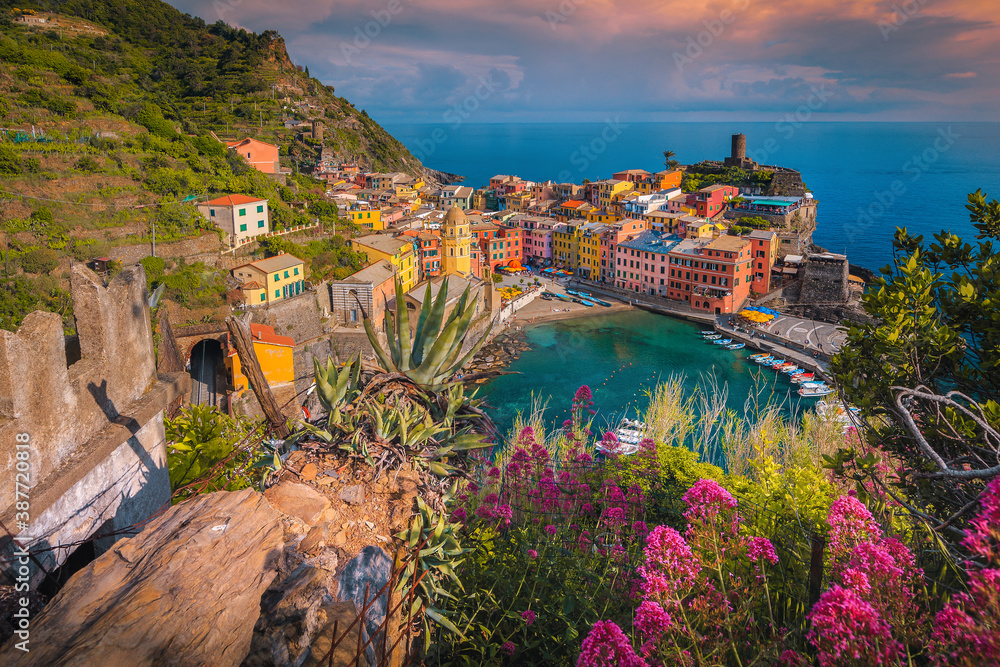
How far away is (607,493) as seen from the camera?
251 cm

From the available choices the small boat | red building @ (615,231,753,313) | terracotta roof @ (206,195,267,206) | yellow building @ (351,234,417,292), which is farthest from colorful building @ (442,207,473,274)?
the small boat

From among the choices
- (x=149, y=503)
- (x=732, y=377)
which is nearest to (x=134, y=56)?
(x=732, y=377)

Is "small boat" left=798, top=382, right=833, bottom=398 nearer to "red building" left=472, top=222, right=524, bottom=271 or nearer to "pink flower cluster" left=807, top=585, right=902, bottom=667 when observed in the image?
"red building" left=472, top=222, right=524, bottom=271

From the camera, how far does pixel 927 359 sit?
2375 millimetres

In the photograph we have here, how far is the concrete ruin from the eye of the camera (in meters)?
1.84

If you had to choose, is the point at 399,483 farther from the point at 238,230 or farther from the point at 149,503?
the point at 238,230

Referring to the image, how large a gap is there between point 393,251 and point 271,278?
6.40 m

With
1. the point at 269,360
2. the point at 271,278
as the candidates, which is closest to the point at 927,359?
the point at 269,360

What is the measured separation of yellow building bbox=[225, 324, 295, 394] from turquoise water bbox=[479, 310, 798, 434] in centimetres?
676

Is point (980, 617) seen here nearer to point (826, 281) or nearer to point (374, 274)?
point (374, 274)

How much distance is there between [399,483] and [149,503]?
4.03 feet

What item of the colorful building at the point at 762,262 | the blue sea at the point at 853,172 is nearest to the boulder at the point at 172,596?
the blue sea at the point at 853,172

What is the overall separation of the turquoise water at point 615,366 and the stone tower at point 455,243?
4546 millimetres

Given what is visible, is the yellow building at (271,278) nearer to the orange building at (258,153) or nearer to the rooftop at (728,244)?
the orange building at (258,153)
